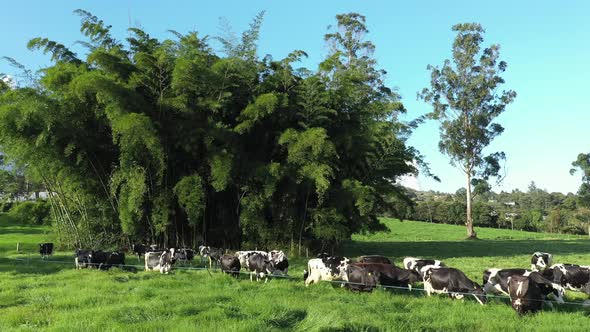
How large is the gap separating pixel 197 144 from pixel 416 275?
6.32 meters

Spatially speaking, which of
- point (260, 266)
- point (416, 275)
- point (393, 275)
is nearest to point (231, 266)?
point (260, 266)

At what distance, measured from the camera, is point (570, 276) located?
7.33 metres

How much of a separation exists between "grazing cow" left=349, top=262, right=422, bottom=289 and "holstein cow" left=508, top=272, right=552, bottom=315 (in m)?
1.59

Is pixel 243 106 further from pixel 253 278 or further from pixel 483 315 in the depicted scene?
pixel 483 315

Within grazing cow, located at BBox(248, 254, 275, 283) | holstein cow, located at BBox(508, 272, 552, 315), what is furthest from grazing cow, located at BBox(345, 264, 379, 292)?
holstein cow, located at BBox(508, 272, 552, 315)

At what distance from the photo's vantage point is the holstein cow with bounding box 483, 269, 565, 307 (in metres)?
6.23

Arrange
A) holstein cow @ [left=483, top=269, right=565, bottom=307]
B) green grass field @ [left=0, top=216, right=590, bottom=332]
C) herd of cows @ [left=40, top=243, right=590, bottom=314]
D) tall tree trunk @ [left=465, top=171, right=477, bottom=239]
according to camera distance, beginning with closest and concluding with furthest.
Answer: green grass field @ [left=0, top=216, right=590, bottom=332], herd of cows @ [left=40, top=243, right=590, bottom=314], holstein cow @ [left=483, top=269, right=565, bottom=307], tall tree trunk @ [left=465, top=171, right=477, bottom=239]

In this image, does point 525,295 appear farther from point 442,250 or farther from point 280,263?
point 442,250

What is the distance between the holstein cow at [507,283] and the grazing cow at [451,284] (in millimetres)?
470

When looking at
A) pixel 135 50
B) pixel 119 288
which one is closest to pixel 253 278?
pixel 119 288

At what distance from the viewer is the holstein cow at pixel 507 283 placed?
20.4 ft

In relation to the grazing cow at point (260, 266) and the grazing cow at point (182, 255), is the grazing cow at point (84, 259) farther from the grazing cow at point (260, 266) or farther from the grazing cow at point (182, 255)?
the grazing cow at point (260, 266)

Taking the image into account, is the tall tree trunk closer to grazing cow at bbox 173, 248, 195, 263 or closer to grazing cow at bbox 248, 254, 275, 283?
grazing cow at bbox 173, 248, 195, 263

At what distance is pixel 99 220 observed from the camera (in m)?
12.4
